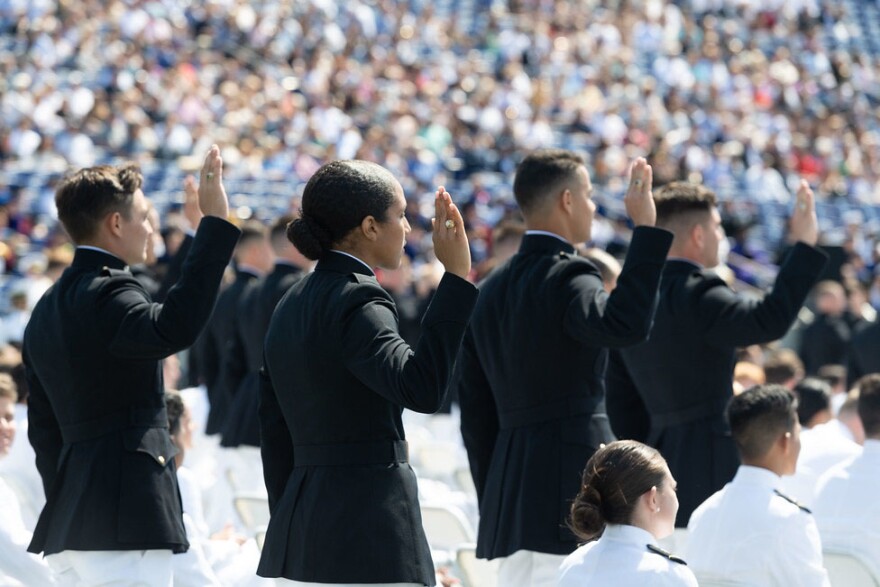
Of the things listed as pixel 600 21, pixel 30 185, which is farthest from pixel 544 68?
pixel 30 185

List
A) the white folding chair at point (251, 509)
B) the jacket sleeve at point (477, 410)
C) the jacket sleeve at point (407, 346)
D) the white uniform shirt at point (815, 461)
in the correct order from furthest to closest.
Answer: the white uniform shirt at point (815, 461), the white folding chair at point (251, 509), the jacket sleeve at point (477, 410), the jacket sleeve at point (407, 346)

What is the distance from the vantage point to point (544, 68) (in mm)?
28781

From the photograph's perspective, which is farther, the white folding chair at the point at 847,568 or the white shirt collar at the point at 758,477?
the white folding chair at the point at 847,568

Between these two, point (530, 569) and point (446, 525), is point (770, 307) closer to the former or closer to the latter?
point (530, 569)

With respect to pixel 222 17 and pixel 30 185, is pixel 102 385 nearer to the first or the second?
pixel 30 185

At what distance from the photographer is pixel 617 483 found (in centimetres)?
368

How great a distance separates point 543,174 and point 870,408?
1.67 metres

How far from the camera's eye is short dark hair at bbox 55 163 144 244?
171 inches

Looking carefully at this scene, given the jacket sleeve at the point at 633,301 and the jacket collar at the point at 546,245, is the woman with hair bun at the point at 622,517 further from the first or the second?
the jacket collar at the point at 546,245

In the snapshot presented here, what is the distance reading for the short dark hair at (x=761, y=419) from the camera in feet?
15.7

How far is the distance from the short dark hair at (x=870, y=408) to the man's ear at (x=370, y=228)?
2553 mm

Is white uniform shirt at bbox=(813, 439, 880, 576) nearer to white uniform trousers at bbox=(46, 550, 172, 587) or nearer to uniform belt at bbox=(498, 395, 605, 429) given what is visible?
uniform belt at bbox=(498, 395, 605, 429)

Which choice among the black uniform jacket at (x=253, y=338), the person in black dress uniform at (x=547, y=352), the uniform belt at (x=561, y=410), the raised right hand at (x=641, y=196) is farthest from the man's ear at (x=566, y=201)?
the black uniform jacket at (x=253, y=338)

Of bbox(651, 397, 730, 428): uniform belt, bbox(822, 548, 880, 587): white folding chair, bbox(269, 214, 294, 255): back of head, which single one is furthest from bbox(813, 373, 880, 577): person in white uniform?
bbox(269, 214, 294, 255): back of head
